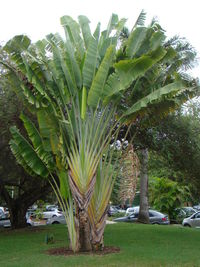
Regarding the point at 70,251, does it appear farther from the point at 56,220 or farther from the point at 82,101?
the point at 56,220

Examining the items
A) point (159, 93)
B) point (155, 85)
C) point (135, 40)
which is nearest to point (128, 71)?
point (159, 93)

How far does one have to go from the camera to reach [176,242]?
13367 mm

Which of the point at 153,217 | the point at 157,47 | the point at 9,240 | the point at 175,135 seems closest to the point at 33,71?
the point at 157,47

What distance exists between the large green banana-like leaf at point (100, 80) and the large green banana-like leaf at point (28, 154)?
2547 millimetres

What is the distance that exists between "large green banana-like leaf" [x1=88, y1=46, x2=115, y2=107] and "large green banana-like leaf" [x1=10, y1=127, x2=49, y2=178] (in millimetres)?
2547

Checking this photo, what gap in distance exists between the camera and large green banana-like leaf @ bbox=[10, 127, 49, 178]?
11617mm

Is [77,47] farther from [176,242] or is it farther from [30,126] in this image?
[176,242]

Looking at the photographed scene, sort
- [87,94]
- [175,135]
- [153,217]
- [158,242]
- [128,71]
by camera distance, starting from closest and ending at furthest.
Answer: [128,71]
[87,94]
[158,242]
[175,135]
[153,217]

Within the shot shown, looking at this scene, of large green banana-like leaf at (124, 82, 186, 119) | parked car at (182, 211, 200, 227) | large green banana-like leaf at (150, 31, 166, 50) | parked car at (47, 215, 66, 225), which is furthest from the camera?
parked car at (47, 215, 66, 225)

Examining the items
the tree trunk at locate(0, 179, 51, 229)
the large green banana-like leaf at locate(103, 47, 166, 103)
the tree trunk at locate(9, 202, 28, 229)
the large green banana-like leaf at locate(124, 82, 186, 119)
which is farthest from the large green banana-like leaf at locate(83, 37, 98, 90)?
the tree trunk at locate(9, 202, 28, 229)

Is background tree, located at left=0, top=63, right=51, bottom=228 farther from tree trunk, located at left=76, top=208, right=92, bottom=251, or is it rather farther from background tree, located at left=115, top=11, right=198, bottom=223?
tree trunk, located at left=76, top=208, right=92, bottom=251

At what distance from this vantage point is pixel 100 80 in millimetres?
10555

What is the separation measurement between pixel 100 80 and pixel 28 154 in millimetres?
3374

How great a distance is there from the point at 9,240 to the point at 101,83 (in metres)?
8.41
